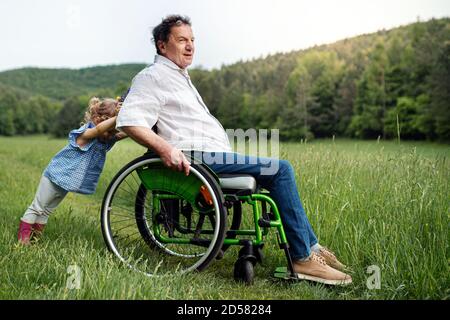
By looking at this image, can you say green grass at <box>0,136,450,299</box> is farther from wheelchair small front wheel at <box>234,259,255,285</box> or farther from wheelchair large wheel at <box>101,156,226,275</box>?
wheelchair large wheel at <box>101,156,226,275</box>

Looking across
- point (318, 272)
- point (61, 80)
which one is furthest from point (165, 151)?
point (61, 80)

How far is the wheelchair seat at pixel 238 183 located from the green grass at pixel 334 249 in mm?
538

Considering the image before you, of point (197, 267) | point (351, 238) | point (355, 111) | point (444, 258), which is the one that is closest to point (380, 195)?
point (351, 238)

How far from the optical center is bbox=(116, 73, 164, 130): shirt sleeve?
2.91 meters

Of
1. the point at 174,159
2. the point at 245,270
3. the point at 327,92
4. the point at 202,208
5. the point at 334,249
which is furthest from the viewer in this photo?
the point at 327,92

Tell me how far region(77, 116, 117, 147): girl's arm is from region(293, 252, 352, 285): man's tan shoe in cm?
148

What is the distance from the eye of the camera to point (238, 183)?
2.90m

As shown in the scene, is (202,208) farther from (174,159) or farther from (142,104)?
(142,104)

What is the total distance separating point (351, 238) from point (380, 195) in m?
0.57

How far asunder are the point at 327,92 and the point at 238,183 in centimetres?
4904

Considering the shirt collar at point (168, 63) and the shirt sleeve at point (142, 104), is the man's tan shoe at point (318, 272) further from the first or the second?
the shirt collar at point (168, 63)

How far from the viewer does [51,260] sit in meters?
2.76

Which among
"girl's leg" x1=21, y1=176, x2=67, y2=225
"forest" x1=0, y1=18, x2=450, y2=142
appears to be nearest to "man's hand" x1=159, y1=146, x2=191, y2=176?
"girl's leg" x1=21, y1=176, x2=67, y2=225

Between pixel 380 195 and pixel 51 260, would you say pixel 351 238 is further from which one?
pixel 51 260
